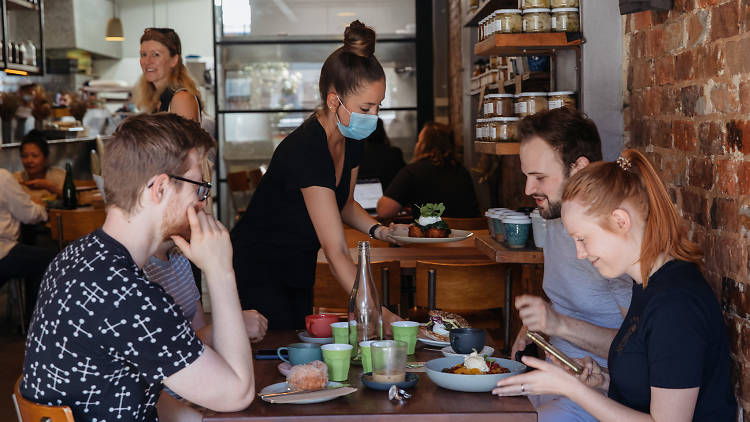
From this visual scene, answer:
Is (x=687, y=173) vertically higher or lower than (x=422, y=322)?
higher

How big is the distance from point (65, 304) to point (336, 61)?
50.6 inches

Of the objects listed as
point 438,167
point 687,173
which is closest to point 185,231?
point 687,173

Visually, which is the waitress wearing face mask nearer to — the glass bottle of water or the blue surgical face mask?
the blue surgical face mask

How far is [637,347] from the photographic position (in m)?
1.65

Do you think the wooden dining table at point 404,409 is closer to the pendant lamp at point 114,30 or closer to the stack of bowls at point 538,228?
the stack of bowls at point 538,228

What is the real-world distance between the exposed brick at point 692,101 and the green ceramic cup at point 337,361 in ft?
3.40

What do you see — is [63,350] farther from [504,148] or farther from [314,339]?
[504,148]

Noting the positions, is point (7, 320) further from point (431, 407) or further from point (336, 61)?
point (431, 407)

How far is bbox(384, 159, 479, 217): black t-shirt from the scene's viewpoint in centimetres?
518

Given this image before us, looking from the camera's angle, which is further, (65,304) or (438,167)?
(438,167)

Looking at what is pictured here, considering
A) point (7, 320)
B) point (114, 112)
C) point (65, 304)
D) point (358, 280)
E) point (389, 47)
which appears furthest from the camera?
point (114, 112)

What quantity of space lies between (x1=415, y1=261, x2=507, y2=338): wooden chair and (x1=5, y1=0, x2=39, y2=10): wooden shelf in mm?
4327

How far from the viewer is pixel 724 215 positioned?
1901 mm

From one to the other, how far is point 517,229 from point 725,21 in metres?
1.48
